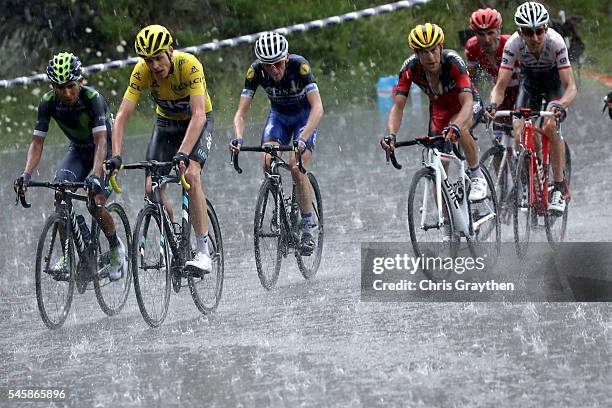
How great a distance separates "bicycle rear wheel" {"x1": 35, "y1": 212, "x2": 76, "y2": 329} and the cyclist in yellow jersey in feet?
2.23

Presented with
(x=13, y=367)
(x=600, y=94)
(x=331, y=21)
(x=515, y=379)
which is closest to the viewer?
(x=515, y=379)

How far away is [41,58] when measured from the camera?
28047 mm

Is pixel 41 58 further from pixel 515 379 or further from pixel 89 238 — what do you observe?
pixel 515 379

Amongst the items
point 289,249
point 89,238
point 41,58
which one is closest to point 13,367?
point 89,238

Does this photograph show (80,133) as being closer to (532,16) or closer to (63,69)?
(63,69)

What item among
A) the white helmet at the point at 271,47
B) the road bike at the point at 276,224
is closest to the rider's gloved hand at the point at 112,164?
the road bike at the point at 276,224

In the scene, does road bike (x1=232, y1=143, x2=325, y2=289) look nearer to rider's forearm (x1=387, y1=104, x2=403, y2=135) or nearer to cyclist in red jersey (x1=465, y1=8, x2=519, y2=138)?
rider's forearm (x1=387, y1=104, x2=403, y2=135)

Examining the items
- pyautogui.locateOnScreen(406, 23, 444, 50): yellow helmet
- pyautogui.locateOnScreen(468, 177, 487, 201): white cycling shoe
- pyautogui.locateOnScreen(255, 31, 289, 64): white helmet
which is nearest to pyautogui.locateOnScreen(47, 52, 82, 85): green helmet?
pyautogui.locateOnScreen(255, 31, 289, 64): white helmet

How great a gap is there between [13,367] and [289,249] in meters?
3.03

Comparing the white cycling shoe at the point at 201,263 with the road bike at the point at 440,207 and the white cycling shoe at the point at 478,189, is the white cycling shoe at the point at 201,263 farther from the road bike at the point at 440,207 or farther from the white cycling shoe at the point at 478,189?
the white cycling shoe at the point at 478,189

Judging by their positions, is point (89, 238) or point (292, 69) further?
point (292, 69)

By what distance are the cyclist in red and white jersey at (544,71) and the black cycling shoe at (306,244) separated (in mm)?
1776

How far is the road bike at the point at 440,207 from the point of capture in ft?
34.2

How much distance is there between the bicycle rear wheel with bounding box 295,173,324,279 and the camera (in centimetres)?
1134
